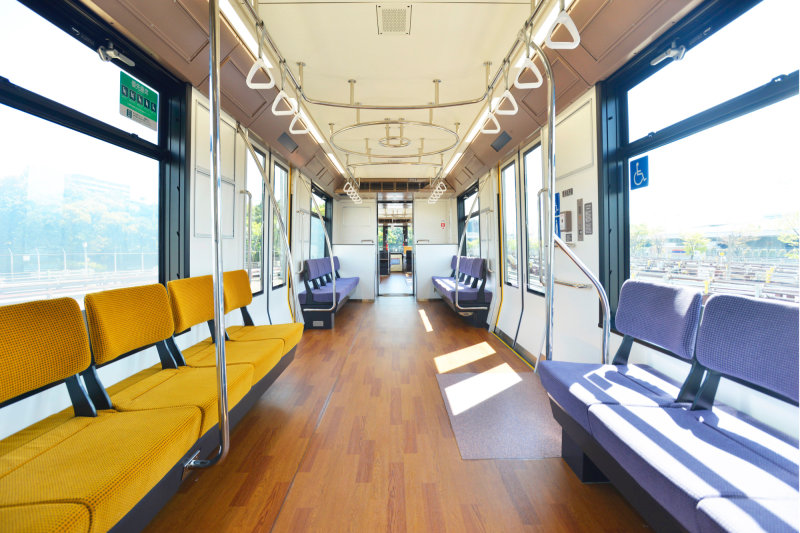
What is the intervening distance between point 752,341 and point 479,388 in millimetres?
1906

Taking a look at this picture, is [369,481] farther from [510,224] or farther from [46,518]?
[510,224]

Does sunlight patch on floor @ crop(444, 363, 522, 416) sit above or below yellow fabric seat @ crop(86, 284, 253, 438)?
A: below

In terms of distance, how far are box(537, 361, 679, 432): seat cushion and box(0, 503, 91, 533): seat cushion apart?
5.77 feet

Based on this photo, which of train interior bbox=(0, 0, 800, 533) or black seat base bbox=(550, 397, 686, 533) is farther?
train interior bbox=(0, 0, 800, 533)

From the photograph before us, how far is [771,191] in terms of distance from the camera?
1636mm

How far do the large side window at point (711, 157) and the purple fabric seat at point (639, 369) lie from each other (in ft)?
1.13

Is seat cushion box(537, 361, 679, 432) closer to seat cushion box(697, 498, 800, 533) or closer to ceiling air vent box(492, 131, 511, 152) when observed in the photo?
seat cushion box(697, 498, 800, 533)

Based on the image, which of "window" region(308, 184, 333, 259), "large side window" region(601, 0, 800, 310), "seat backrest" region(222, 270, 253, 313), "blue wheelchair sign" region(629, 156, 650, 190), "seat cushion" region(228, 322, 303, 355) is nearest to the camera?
"large side window" region(601, 0, 800, 310)

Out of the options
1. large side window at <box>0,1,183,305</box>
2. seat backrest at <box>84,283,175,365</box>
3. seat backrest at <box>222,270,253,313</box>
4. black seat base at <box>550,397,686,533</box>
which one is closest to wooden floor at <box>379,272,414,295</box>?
seat backrest at <box>222,270,253,313</box>

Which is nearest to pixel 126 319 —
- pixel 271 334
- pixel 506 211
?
pixel 271 334

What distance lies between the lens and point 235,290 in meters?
3.07

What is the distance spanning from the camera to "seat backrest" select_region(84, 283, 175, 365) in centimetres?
164

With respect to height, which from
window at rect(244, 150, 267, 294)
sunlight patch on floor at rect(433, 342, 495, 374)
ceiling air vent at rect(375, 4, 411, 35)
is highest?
ceiling air vent at rect(375, 4, 411, 35)

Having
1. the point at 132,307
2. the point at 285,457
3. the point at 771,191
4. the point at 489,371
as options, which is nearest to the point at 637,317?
the point at 771,191
